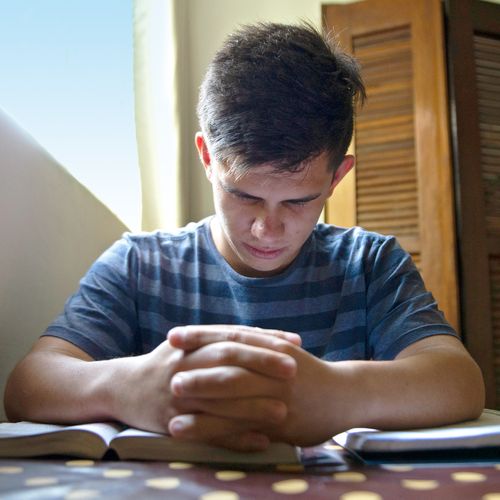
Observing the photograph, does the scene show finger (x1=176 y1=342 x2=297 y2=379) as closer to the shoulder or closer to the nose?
the nose

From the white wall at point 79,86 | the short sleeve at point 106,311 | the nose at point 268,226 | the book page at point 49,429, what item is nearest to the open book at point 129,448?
the book page at point 49,429

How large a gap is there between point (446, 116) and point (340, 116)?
1195 millimetres

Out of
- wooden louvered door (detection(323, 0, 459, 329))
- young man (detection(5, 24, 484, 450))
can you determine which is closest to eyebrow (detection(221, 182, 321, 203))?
young man (detection(5, 24, 484, 450))

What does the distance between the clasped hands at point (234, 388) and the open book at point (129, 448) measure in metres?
0.01

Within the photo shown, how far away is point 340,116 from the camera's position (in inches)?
37.5

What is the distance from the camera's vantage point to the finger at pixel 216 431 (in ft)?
1.90

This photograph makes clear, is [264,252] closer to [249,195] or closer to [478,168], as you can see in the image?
[249,195]

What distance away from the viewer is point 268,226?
904 millimetres

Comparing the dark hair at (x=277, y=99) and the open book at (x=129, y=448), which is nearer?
the open book at (x=129, y=448)

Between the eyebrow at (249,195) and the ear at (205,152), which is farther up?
the ear at (205,152)

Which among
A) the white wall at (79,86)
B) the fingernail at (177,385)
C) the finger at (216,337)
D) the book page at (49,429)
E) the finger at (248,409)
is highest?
the white wall at (79,86)

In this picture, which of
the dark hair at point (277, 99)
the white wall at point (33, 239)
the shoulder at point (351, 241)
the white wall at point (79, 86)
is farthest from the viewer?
the white wall at point (79, 86)

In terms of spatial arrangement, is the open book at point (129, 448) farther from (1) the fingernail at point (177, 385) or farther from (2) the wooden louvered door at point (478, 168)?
(2) the wooden louvered door at point (478, 168)

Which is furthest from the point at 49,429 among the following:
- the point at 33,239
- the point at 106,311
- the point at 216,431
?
the point at 33,239
